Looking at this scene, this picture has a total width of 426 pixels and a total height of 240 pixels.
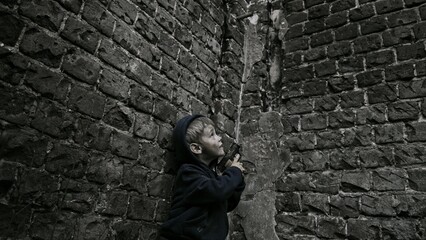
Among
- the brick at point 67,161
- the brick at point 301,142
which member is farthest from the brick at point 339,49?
the brick at point 67,161

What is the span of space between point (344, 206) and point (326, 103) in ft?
2.72

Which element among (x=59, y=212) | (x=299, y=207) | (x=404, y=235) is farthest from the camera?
(x=299, y=207)

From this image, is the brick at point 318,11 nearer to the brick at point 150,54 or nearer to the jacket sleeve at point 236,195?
the brick at point 150,54

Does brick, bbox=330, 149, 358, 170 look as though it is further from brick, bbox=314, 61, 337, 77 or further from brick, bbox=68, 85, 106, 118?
brick, bbox=68, 85, 106, 118

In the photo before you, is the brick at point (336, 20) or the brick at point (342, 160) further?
the brick at point (336, 20)

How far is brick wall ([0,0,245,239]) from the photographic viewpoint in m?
1.41

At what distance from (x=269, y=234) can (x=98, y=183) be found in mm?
1414

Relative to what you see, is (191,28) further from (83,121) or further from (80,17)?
(83,121)

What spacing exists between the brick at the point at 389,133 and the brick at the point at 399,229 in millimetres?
554

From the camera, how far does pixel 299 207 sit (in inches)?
95.5

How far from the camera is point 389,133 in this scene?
7.42ft

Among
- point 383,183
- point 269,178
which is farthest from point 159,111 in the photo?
Result: point 383,183

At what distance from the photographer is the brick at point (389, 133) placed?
87.7 inches

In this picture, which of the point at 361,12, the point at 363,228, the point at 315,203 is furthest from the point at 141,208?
the point at 361,12
